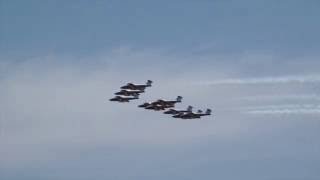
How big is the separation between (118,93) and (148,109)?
6.74m

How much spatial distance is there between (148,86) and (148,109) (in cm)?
454

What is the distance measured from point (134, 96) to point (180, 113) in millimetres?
11607

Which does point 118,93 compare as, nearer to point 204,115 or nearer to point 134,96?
point 134,96

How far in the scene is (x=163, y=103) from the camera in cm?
18938

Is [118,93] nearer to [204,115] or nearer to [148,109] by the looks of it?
[148,109]

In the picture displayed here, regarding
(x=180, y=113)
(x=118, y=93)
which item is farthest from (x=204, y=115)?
(x=118, y=93)

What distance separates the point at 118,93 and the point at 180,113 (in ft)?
47.0

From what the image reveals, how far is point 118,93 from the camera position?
189000 mm

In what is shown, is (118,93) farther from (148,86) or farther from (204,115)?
(204,115)

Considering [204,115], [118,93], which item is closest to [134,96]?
[118,93]

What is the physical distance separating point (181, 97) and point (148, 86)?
25.3 ft

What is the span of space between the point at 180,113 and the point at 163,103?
7.03m

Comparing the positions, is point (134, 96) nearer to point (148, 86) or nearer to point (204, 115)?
point (148, 86)

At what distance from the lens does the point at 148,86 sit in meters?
190
